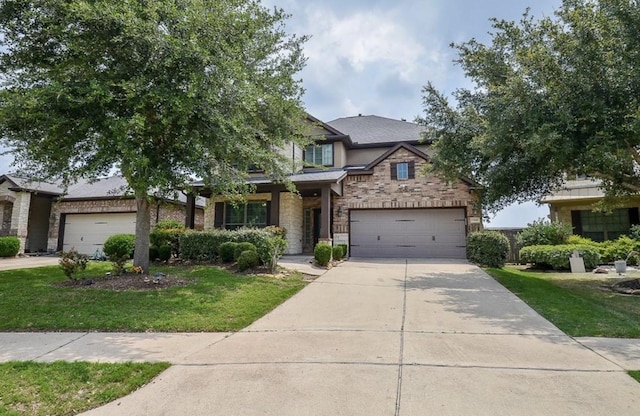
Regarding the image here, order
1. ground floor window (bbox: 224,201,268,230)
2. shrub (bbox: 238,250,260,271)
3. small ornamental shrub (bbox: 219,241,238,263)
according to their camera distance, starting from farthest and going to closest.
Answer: ground floor window (bbox: 224,201,268,230)
small ornamental shrub (bbox: 219,241,238,263)
shrub (bbox: 238,250,260,271)

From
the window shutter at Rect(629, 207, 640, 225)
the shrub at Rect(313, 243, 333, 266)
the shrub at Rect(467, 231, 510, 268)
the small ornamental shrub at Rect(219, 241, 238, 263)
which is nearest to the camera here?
the small ornamental shrub at Rect(219, 241, 238, 263)

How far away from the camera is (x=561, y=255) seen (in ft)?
45.8

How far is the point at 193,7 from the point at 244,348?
703 centimetres

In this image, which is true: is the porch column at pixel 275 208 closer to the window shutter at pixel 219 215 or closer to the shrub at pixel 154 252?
the window shutter at pixel 219 215

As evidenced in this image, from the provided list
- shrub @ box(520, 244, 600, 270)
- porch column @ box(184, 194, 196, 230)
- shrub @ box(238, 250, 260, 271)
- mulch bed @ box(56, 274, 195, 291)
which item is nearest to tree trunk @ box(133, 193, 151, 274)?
mulch bed @ box(56, 274, 195, 291)

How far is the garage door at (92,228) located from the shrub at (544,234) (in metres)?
19.2

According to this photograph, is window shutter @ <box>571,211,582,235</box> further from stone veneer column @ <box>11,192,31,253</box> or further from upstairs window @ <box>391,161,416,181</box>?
stone veneer column @ <box>11,192,31,253</box>

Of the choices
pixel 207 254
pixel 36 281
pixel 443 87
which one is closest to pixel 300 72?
pixel 443 87

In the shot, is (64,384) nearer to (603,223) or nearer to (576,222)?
(576,222)

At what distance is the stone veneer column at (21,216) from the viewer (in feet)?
60.4

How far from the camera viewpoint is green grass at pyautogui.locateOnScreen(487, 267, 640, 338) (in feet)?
19.4

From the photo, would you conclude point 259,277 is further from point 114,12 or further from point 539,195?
point 539,195

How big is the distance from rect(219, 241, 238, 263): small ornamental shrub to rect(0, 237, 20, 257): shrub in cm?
1183

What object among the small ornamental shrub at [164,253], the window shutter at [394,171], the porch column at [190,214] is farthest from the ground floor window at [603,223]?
the small ornamental shrub at [164,253]
